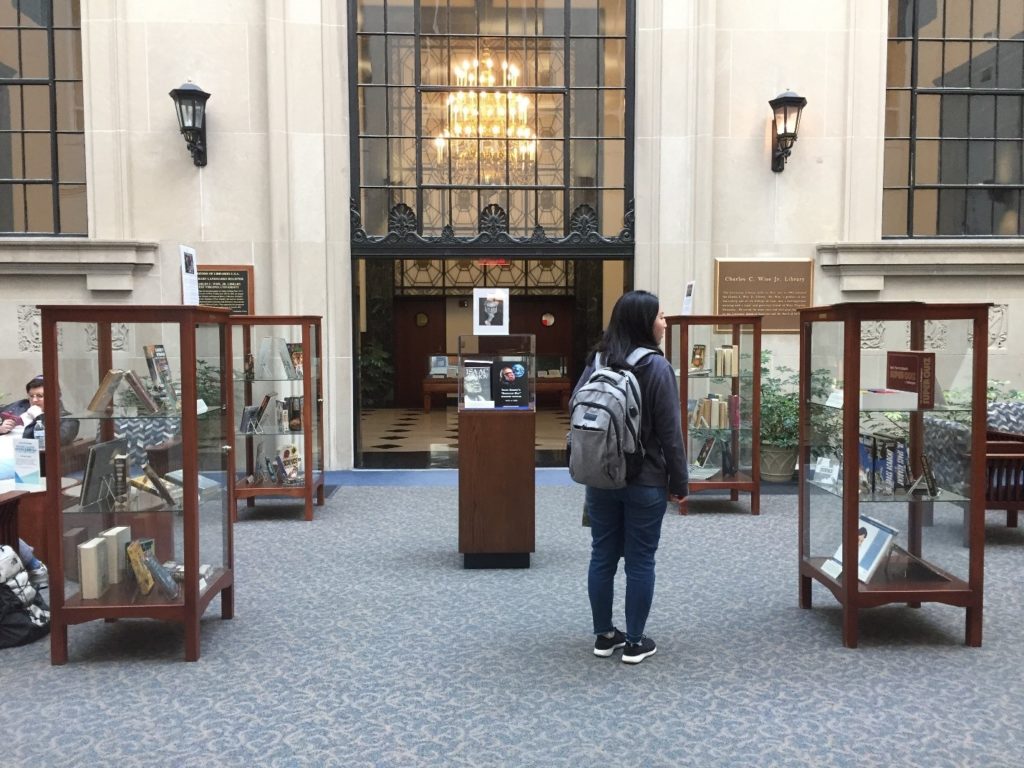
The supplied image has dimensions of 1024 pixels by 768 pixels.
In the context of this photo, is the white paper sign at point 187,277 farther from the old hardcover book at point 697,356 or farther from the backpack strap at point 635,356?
the old hardcover book at point 697,356

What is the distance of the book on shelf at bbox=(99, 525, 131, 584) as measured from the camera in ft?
14.6

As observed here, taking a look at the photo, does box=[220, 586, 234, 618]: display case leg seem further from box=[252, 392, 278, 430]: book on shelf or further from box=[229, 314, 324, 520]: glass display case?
box=[252, 392, 278, 430]: book on shelf

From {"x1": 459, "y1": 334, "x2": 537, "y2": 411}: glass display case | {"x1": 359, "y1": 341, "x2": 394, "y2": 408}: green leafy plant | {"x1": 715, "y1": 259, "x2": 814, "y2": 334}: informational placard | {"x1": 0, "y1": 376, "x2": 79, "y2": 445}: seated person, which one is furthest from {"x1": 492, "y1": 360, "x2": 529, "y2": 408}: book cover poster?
{"x1": 359, "y1": 341, "x2": 394, "y2": 408}: green leafy plant

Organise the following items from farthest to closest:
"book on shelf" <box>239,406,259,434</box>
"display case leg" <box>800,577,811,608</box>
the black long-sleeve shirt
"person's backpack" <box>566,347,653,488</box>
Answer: "book on shelf" <box>239,406,259,434</box> < "display case leg" <box>800,577,811,608</box> < the black long-sleeve shirt < "person's backpack" <box>566,347,653,488</box>

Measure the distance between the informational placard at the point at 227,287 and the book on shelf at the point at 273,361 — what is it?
1.90 metres

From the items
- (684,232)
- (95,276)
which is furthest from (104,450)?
(684,232)

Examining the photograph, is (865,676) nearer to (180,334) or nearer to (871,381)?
(871,381)

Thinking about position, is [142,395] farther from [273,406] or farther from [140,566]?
[273,406]

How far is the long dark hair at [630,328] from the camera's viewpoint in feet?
13.7

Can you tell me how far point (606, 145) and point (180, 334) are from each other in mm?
7125

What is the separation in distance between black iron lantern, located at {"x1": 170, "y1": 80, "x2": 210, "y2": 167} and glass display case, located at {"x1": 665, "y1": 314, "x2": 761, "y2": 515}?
18.6 feet

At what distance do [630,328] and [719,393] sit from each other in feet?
13.7

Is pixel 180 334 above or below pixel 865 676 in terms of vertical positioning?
above

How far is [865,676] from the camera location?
414 cm
